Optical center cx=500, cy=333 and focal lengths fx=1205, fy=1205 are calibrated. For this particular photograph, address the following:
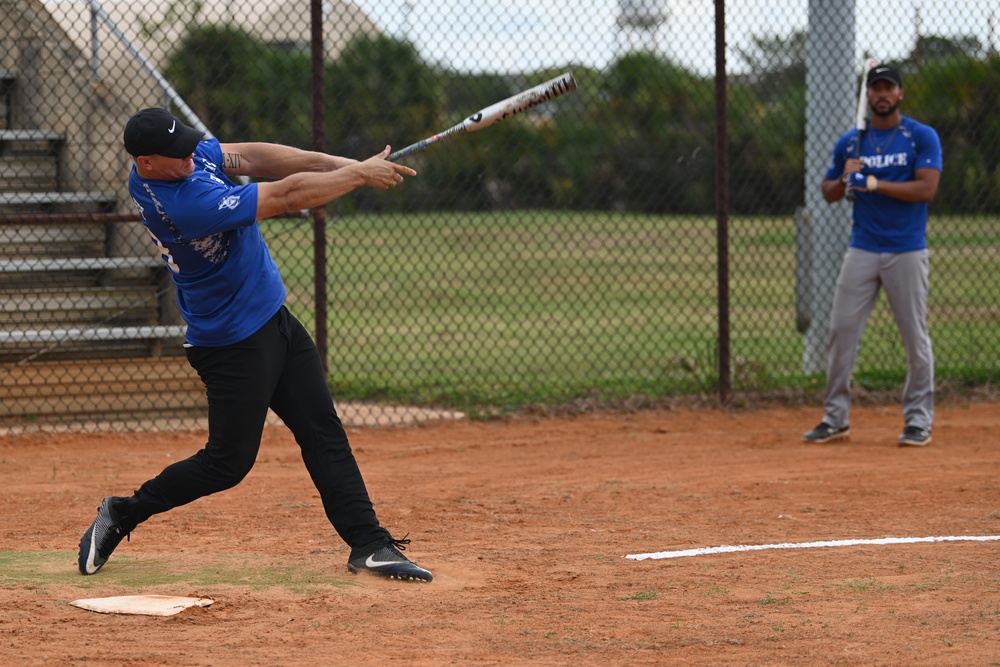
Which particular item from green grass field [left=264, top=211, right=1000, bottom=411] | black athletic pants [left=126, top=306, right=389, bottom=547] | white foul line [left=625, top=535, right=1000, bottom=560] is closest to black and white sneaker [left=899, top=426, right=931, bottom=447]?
green grass field [left=264, top=211, right=1000, bottom=411]

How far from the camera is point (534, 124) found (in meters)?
18.6

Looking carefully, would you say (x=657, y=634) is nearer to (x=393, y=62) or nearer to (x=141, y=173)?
(x=141, y=173)

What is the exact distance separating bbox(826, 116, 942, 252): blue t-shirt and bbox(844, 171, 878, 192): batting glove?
0.11 m

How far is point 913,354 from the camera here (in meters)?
8.15

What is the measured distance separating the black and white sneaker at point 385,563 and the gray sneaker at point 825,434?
4.11m

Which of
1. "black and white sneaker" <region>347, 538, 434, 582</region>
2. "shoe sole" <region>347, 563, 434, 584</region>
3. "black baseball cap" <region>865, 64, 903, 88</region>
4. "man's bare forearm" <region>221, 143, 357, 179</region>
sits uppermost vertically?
"black baseball cap" <region>865, 64, 903, 88</region>

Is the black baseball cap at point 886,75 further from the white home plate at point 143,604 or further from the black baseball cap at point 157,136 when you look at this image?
the white home plate at point 143,604

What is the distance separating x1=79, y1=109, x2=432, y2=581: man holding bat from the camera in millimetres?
4566

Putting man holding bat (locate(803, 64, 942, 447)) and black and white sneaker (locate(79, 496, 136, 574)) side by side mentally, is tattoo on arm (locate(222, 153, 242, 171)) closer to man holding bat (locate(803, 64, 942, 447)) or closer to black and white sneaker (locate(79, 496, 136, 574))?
black and white sneaker (locate(79, 496, 136, 574))

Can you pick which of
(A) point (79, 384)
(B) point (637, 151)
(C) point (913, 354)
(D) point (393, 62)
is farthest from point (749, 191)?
(A) point (79, 384)

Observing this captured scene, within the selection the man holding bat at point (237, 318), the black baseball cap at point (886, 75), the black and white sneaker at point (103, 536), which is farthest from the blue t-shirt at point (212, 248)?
the black baseball cap at point (886, 75)

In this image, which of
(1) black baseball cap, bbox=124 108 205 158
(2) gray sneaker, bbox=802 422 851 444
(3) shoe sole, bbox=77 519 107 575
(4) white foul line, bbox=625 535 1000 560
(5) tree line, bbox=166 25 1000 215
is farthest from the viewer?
(5) tree line, bbox=166 25 1000 215

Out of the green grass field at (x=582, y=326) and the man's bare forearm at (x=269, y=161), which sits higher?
the man's bare forearm at (x=269, y=161)

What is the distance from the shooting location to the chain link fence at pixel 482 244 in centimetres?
899
